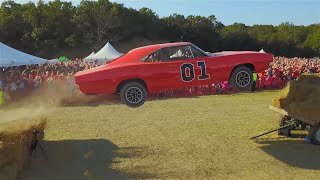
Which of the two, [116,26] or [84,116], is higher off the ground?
[116,26]

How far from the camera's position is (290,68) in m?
28.8

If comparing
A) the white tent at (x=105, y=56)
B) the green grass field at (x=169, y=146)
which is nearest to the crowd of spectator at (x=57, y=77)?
the green grass field at (x=169, y=146)

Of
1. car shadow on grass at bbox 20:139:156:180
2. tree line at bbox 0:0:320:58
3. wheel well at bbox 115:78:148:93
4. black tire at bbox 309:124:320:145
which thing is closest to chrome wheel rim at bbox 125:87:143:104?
wheel well at bbox 115:78:148:93

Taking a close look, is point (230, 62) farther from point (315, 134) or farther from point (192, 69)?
point (315, 134)

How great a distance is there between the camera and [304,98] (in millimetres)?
15578

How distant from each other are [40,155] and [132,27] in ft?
150

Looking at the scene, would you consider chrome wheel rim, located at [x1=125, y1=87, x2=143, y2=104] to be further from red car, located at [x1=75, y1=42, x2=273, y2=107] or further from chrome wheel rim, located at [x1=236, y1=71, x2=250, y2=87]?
chrome wheel rim, located at [x1=236, y1=71, x2=250, y2=87]

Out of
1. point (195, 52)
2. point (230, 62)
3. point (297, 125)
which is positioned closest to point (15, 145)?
point (195, 52)

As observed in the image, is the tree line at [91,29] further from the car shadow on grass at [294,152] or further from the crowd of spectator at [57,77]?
the car shadow on grass at [294,152]

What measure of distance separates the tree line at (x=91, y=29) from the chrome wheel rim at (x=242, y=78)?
4427 cm

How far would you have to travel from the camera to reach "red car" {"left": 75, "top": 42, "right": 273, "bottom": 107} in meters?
10.7

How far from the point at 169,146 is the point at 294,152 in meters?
4.19

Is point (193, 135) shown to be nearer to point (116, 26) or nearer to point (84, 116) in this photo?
point (84, 116)

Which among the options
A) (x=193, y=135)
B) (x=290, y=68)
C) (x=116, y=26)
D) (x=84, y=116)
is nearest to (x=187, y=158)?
(x=193, y=135)
